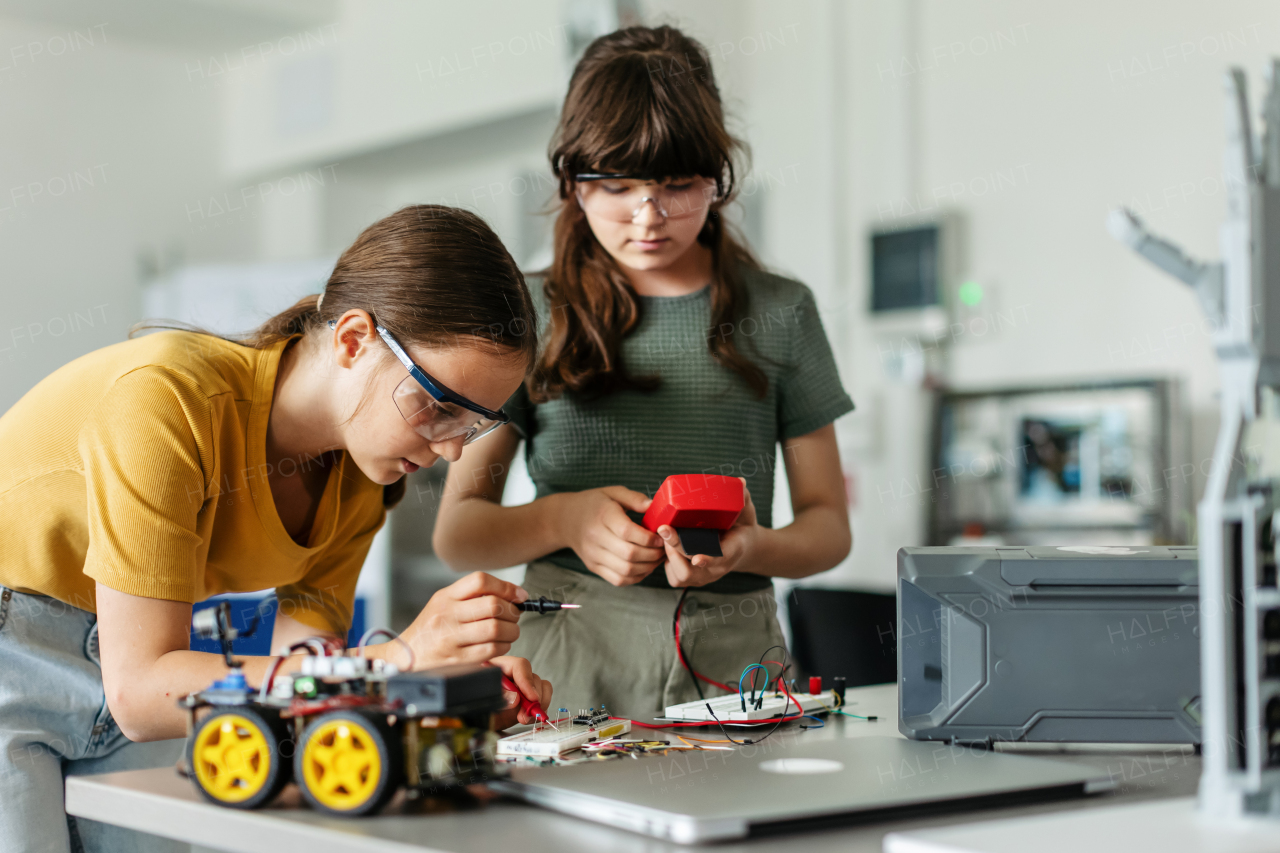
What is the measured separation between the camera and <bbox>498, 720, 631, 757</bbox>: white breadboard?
0.91m

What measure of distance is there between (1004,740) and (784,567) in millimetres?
391

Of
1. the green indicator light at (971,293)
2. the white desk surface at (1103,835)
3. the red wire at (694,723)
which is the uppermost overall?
the green indicator light at (971,293)

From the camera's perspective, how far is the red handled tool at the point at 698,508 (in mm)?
1116

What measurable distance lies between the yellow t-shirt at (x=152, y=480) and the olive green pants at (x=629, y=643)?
29cm

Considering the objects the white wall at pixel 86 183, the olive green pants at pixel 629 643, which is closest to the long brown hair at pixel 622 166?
the olive green pants at pixel 629 643

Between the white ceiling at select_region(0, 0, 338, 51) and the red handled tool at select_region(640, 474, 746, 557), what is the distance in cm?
431

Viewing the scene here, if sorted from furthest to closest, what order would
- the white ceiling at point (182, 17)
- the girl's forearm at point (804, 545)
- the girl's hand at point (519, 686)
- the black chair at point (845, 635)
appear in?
the white ceiling at point (182, 17)
the black chair at point (845, 635)
the girl's forearm at point (804, 545)
the girl's hand at point (519, 686)

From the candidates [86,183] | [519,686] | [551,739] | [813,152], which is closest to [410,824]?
[551,739]

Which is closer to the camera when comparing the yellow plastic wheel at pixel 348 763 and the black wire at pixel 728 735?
the yellow plastic wheel at pixel 348 763

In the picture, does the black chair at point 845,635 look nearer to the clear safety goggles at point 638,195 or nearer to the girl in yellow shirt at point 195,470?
the clear safety goggles at point 638,195

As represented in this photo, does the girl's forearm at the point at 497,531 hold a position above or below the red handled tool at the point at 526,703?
above

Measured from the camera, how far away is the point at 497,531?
1.36m

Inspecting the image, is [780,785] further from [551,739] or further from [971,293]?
[971,293]

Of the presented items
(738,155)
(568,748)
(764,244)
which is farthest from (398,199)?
(568,748)
